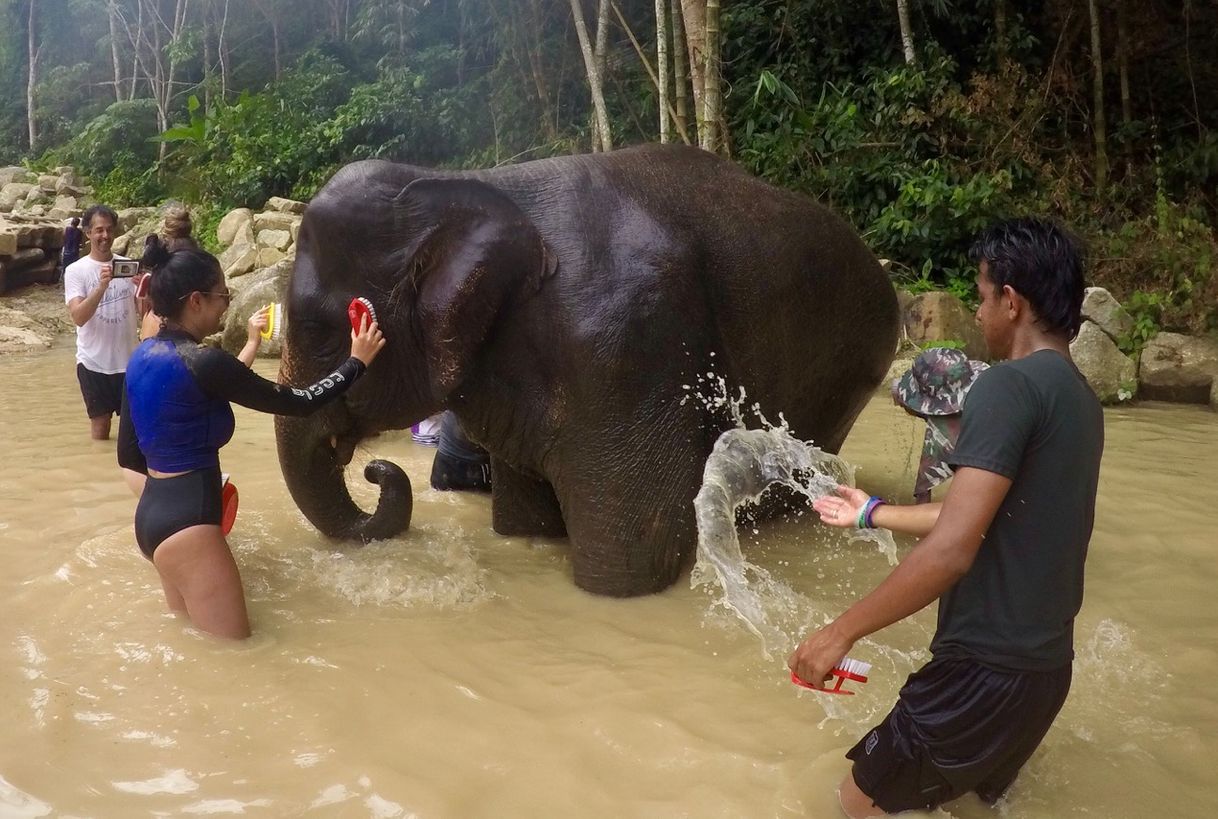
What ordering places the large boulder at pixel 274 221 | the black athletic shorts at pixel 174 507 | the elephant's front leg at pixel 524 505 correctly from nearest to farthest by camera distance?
the black athletic shorts at pixel 174 507 < the elephant's front leg at pixel 524 505 < the large boulder at pixel 274 221

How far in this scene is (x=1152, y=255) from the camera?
8.77 m

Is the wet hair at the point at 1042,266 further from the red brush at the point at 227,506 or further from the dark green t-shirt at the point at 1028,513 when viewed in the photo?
the red brush at the point at 227,506

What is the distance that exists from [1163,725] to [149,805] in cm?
263

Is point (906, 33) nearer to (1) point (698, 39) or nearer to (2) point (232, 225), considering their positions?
(1) point (698, 39)

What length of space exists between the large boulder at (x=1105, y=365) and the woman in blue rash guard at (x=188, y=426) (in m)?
6.46

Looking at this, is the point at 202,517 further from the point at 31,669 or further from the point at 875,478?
the point at 875,478

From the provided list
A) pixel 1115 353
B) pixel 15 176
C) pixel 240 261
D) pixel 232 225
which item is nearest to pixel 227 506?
pixel 1115 353

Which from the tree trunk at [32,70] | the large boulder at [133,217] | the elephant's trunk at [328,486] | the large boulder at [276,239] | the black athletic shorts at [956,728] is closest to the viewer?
the black athletic shorts at [956,728]

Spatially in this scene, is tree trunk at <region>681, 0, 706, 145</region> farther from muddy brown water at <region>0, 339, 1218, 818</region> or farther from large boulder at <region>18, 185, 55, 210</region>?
large boulder at <region>18, 185, 55, 210</region>

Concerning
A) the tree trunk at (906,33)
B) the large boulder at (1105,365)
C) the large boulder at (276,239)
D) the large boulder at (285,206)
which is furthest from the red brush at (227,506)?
the large boulder at (285,206)

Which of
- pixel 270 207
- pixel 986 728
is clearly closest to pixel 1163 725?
pixel 986 728

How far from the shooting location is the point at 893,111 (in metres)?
10.1

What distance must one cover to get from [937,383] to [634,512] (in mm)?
1605

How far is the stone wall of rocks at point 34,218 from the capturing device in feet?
46.1
